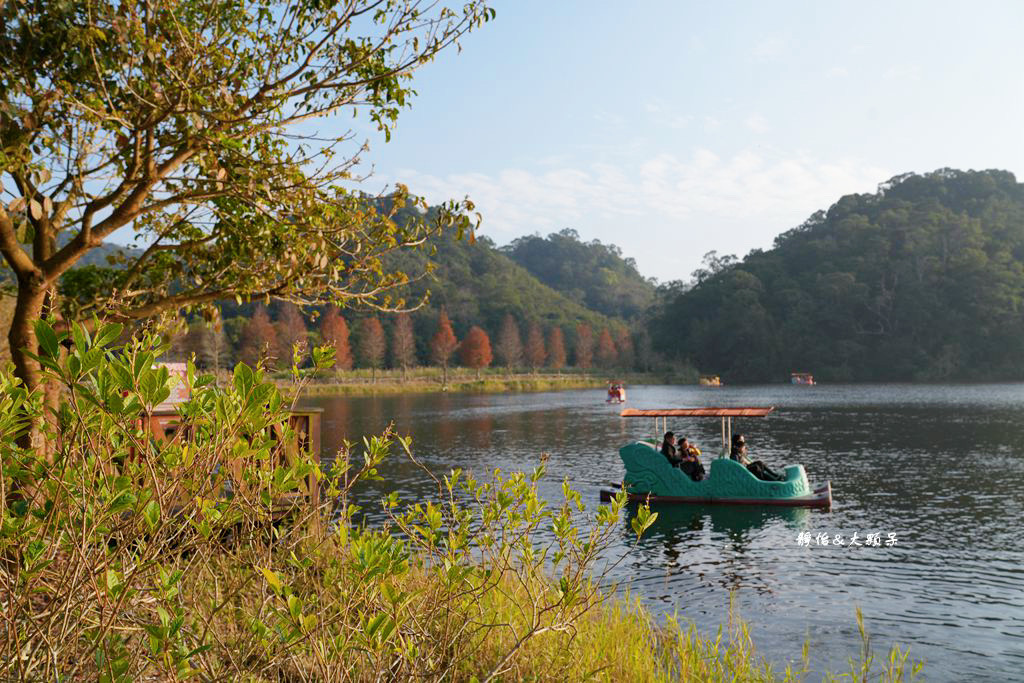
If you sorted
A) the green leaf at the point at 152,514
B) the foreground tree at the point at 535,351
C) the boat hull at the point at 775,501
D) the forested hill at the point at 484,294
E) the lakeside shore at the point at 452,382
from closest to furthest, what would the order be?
the green leaf at the point at 152,514, the boat hull at the point at 775,501, the lakeside shore at the point at 452,382, the foreground tree at the point at 535,351, the forested hill at the point at 484,294

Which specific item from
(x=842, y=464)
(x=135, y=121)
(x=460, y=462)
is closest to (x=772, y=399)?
(x=842, y=464)

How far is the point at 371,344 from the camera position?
8875 cm

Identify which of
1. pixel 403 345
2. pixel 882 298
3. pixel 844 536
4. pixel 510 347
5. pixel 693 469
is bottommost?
pixel 844 536

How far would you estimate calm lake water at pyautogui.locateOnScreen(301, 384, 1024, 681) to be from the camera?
1020 centimetres

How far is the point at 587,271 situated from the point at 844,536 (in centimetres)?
16144

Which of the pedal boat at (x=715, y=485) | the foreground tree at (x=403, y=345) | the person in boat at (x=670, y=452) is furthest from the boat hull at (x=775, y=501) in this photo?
the foreground tree at (x=403, y=345)

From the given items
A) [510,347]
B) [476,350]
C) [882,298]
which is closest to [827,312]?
[882,298]

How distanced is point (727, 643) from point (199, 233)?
7878 millimetres

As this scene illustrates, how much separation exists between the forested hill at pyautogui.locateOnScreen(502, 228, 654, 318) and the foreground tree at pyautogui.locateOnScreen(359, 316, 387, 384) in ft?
222

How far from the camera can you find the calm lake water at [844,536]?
10195 mm

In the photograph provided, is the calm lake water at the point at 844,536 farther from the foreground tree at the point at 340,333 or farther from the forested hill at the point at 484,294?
the forested hill at the point at 484,294

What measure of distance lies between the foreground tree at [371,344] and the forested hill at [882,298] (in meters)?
37.5

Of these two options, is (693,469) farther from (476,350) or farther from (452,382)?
(476,350)

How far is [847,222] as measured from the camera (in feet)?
335
